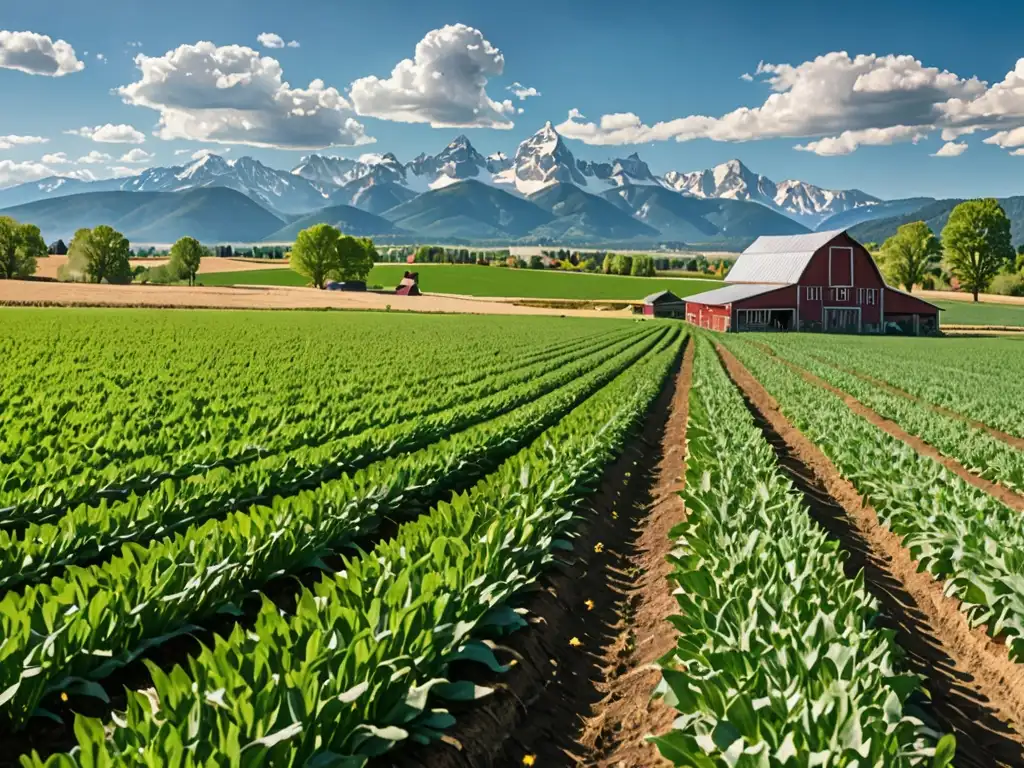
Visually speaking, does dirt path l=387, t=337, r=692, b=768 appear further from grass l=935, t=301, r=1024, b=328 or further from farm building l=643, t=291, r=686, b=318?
farm building l=643, t=291, r=686, b=318

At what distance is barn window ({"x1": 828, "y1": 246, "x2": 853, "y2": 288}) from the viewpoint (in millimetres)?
74250

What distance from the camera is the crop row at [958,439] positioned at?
1338 centimetres

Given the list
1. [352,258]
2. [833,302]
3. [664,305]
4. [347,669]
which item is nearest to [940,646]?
[347,669]

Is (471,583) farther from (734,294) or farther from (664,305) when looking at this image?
(664,305)

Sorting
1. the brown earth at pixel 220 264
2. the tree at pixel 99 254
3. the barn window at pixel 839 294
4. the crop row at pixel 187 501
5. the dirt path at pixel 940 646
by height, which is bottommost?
the dirt path at pixel 940 646

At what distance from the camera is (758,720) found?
13.3 ft

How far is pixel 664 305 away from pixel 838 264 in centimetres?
3585

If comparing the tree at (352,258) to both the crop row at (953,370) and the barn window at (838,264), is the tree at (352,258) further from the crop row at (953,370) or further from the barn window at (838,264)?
the crop row at (953,370)

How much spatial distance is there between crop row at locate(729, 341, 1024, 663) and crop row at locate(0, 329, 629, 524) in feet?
30.6

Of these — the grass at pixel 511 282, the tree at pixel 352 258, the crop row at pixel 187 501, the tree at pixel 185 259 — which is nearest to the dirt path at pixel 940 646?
the crop row at pixel 187 501

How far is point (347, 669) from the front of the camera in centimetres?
434

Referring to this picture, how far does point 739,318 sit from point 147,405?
65144 mm

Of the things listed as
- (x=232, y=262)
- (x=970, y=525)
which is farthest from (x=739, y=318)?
(x=232, y=262)

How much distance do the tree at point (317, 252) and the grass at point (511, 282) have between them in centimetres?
2579
